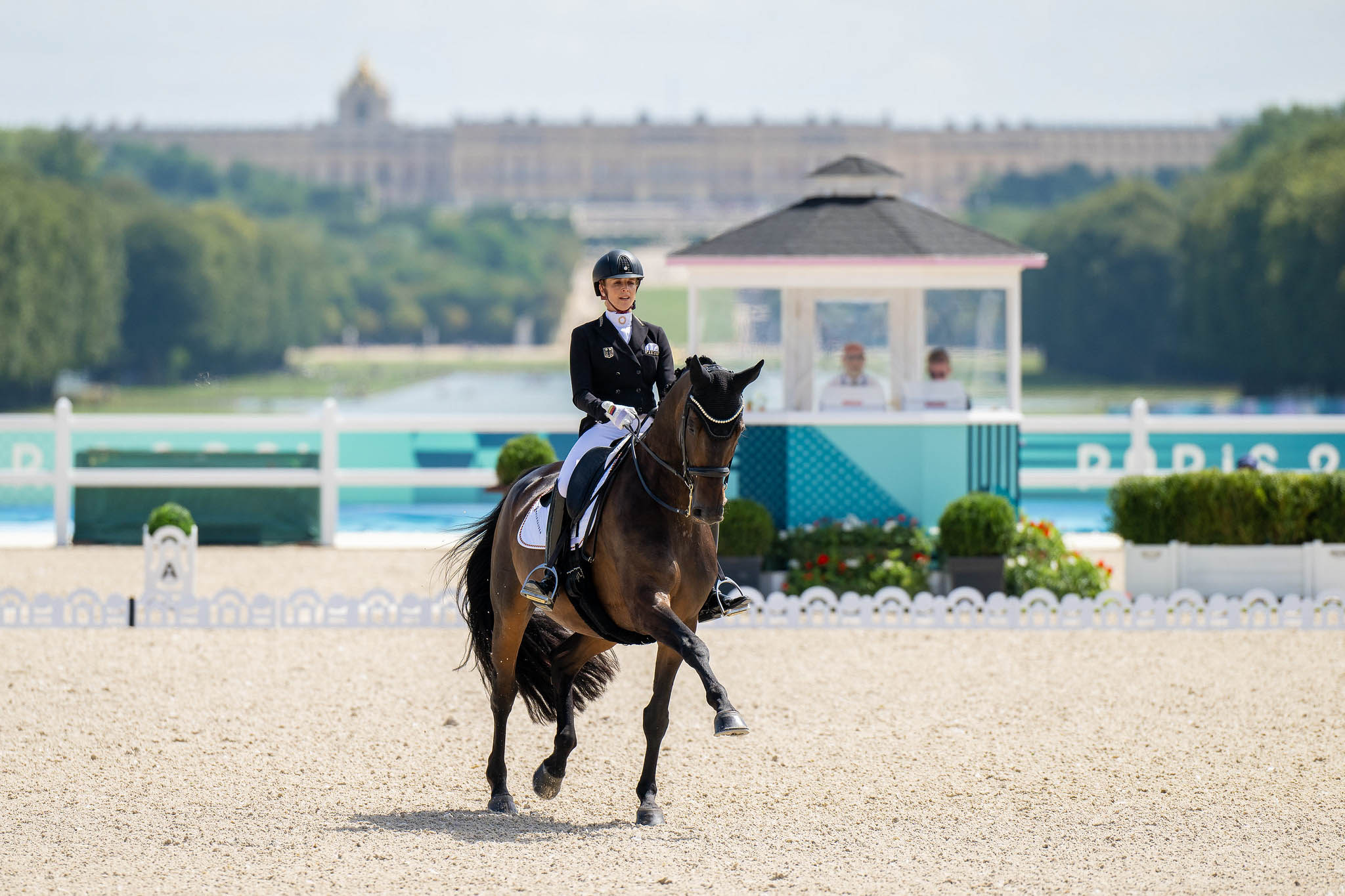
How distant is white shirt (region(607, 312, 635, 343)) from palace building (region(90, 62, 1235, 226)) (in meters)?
148

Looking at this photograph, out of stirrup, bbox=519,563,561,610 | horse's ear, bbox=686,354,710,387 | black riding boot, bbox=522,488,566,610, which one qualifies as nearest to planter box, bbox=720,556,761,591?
black riding boot, bbox=522,488,566,610

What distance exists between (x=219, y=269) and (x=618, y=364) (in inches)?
2544

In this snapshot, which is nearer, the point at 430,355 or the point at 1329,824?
the point at 1329,824

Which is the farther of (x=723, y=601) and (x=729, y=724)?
(x=723, y=601)

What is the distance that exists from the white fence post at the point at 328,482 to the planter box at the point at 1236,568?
7209 millimetres

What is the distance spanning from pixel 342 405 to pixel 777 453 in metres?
40.9

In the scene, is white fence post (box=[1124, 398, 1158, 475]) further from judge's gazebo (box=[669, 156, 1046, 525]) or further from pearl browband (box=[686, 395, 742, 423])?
pearl browband (box=[686, 395, 742, 423])

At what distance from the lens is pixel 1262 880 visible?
18.7 ft

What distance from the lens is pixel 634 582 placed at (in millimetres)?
6316

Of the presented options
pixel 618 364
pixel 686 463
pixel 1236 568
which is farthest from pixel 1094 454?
pixel 686 463

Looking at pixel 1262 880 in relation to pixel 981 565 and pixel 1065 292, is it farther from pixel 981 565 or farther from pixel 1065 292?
pixel 1065 292

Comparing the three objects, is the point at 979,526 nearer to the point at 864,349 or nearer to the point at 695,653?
the point at 864,349

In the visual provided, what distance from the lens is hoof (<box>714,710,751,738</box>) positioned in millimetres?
5719

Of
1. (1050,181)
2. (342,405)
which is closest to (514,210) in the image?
(1050,181)
